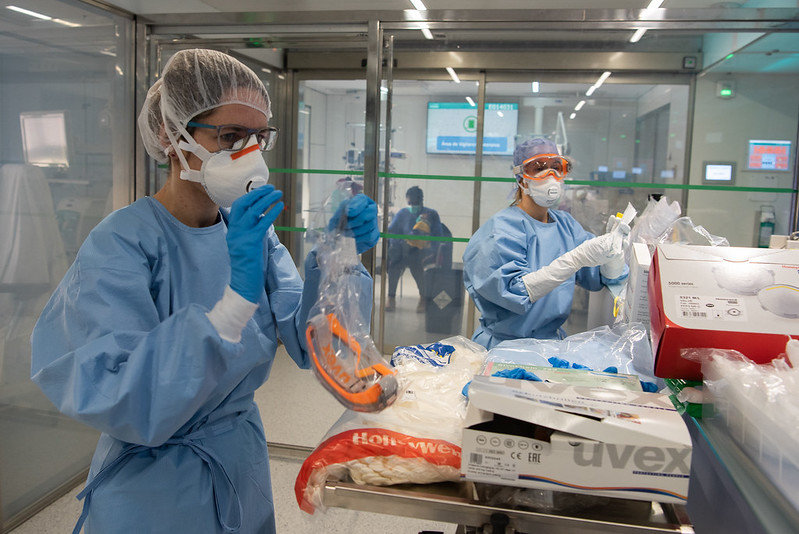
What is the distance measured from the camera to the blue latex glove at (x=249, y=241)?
0.98 metres

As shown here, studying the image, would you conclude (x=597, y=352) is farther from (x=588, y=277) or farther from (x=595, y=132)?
(x=595, y=132)

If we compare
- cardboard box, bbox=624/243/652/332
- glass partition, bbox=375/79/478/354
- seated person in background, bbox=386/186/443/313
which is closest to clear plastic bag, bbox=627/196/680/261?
cardboard box, bbox=624/243/652/332

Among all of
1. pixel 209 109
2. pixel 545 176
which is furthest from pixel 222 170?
pixel 545 176

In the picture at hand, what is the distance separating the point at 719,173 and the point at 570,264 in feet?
3.09

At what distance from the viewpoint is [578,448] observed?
0.77 metres

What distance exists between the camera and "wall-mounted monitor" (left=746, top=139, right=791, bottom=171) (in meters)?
2.29

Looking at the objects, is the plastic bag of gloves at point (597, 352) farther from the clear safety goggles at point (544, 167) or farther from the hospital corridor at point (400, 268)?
the clear safety goggles at point (544, 167)

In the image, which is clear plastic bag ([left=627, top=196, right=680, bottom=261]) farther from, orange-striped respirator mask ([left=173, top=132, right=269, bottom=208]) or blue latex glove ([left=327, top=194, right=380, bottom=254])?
orange-striped respirator mask ([left=173, top=132, right=269, bottom=208])

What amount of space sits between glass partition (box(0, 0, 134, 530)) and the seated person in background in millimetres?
1168

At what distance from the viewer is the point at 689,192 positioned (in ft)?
8.07

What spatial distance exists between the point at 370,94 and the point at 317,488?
5.62ft

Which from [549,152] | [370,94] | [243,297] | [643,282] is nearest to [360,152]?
[370,94]

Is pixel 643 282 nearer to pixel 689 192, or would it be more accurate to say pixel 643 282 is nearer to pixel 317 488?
pixel 317 488

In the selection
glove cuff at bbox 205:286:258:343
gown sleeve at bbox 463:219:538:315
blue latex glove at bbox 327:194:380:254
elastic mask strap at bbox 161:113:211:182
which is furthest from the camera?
gown sleeve at bbox 463:219:538:315
